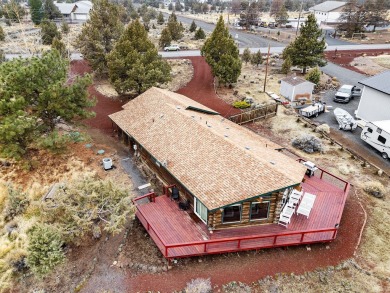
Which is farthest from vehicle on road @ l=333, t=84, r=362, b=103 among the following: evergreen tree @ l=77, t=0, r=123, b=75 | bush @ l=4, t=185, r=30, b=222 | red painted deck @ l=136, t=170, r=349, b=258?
bush @ l=4, t=185, r=30, b=222

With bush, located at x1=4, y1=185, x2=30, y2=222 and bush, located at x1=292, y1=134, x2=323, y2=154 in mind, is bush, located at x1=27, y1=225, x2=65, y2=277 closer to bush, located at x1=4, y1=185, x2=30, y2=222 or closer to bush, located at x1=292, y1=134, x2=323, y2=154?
bush, located at x1=4, y1=185, x2=30, y2=222

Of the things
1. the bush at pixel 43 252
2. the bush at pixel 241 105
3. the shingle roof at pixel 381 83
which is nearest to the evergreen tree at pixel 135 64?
the bush at pixel 241 105

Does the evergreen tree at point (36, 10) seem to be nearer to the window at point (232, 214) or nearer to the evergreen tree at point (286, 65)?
the evergreen tree at point (286, 65)

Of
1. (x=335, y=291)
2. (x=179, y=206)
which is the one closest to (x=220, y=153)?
(x=179, y=206)

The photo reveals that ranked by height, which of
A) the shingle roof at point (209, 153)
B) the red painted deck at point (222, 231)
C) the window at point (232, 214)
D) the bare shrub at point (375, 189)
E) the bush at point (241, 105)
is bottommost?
the bush at point (241, 105)

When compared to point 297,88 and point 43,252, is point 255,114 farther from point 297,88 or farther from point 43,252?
point 43,252

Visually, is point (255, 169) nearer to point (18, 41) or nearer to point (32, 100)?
point (32, 100)
